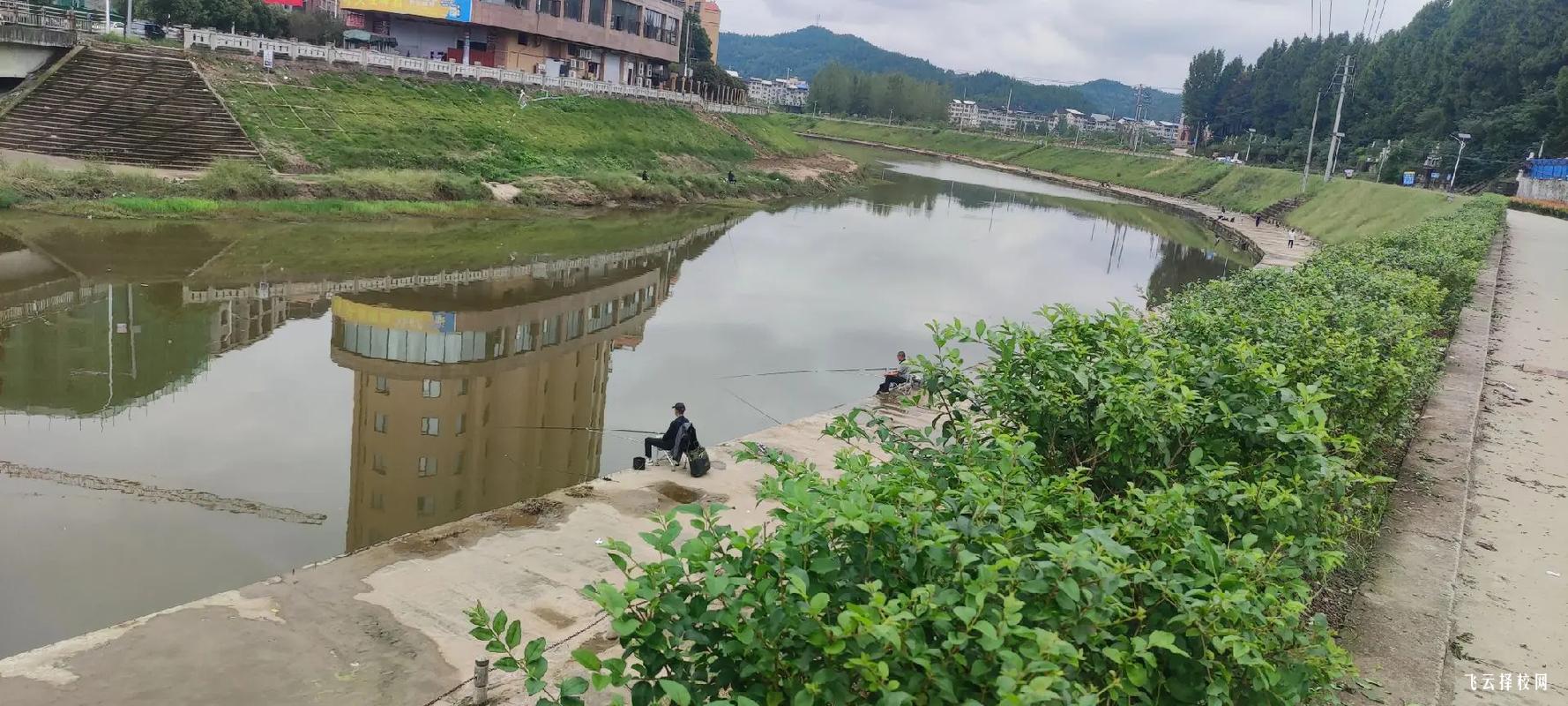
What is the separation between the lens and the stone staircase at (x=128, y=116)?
111 feet

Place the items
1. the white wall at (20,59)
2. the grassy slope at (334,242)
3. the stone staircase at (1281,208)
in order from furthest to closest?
the stone staircase at (1281,208), the white wall at (20,59), the grassy slope at (334,242)

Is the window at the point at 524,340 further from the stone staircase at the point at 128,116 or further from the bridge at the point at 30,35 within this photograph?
the bridge at the point at 30,35

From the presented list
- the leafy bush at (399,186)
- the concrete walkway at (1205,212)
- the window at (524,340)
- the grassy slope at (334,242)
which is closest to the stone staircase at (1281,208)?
the concrete walkway at (1205,212)

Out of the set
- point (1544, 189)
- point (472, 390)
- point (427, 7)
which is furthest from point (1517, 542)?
point (1544, 189)

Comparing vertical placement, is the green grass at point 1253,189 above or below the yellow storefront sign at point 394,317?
above

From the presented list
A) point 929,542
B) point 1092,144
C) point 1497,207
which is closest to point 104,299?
point 929,542

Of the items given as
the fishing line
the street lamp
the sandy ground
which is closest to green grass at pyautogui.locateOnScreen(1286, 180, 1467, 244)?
the street lamp

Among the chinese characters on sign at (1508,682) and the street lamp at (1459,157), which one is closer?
the chinese characters on sign at (1508,682)

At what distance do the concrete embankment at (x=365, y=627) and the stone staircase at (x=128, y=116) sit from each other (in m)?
28.6

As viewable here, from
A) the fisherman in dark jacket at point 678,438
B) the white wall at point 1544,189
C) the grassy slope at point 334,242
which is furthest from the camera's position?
the white wall at point 1544,189

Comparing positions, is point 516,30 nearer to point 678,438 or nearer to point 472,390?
point 472,390

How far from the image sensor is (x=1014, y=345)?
6.42 meters

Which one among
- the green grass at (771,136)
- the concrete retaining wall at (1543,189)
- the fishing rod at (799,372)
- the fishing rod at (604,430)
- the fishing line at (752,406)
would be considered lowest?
the fishing rod at (604,430)

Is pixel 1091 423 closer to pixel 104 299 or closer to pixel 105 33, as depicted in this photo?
pixel 104 299
